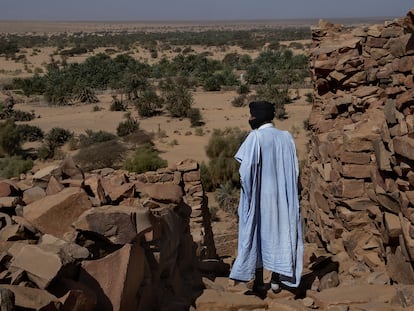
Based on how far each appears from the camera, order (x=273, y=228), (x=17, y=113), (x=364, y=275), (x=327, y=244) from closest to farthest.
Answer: (x=273, y=228) → (x=364, y=275) → (x=327, y=244) → (x=17, y=113)

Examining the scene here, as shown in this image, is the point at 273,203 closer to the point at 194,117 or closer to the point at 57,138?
the point at 57,138

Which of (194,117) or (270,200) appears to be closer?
(270,200)

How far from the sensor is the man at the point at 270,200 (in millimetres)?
4734

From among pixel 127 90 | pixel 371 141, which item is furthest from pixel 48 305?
pixel 127 90

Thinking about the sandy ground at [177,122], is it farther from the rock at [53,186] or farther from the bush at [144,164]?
the rock at [53,186]

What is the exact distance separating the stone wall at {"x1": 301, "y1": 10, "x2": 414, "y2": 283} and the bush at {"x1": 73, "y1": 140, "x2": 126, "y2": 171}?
392 inches

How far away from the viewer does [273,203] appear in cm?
476

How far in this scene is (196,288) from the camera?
16.4ft

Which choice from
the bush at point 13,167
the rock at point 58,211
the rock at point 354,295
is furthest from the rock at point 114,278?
the bush at point 13,167

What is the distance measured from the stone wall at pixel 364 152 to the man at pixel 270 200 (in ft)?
3.02

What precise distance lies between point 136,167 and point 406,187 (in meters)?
11.2

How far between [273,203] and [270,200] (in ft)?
0.12

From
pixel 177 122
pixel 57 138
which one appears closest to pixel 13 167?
pixel 57 138

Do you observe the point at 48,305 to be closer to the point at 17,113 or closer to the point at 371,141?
the point at 371,141
